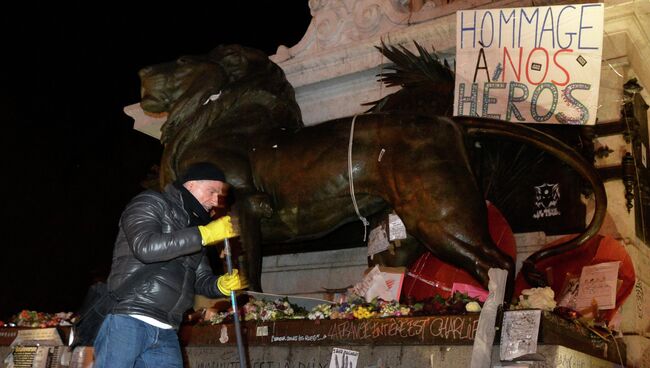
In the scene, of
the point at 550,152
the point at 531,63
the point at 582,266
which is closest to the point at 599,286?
the point at 582,266

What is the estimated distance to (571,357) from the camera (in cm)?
476

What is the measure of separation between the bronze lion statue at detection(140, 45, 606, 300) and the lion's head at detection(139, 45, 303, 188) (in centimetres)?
1

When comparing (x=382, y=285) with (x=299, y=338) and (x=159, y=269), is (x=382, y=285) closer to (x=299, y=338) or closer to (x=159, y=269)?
(x=299, y=338)

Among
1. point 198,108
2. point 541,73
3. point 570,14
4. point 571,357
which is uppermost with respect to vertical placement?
point 570,14

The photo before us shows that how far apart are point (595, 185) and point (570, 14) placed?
1.84 m

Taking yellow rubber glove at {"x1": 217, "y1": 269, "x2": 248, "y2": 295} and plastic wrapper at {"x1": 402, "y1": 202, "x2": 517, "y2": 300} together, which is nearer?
yellow rubber glove at {"x1": 217, "y1": 269, "x2": 248, "y2": 295}

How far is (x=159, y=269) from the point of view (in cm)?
416

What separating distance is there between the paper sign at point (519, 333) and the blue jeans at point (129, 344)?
85.0 inches

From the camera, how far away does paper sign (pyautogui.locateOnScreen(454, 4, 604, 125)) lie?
261 inches

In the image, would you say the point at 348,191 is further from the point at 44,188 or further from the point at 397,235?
the point at 44,188

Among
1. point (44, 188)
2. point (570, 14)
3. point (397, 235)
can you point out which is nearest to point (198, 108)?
point (397, 235)

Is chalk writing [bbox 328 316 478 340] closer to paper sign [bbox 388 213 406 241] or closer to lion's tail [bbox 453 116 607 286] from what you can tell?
lion's tail [bbox 453 116 607 286]

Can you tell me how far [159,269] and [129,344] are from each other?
0.44 meters

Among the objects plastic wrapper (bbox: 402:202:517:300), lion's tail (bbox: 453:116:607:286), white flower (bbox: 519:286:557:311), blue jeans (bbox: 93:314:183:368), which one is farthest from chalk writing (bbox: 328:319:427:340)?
blue jeans (bbox: 93:314:183:368)
